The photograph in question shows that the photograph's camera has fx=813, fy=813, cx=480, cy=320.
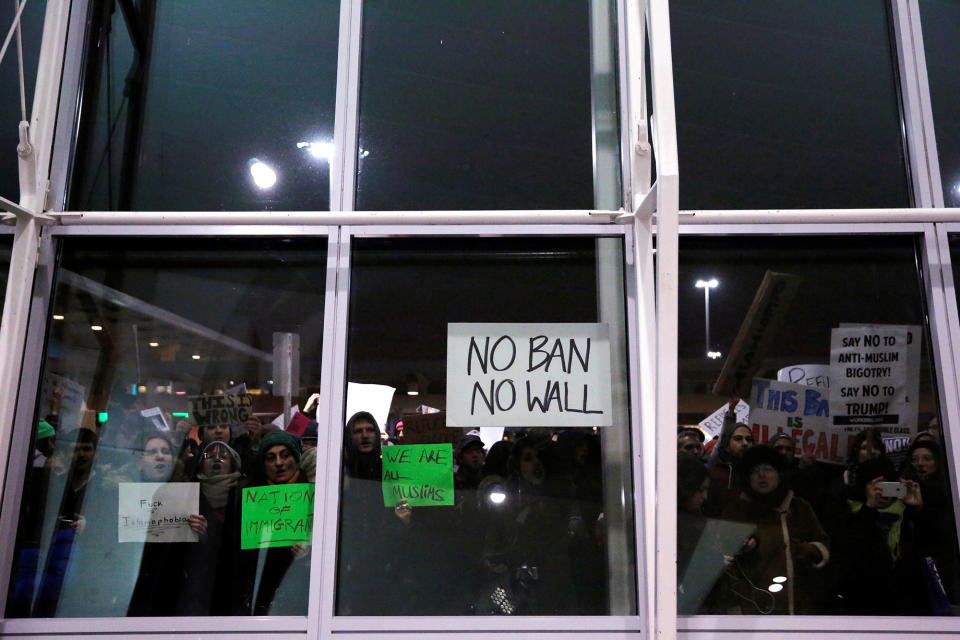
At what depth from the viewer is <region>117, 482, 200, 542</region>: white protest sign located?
2.73m

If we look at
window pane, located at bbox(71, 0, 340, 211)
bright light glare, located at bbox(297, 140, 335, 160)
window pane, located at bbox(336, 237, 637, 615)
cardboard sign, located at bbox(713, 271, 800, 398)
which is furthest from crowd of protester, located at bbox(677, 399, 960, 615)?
window pane, located at bbox(71, 0, 340, 211)

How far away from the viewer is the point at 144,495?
2.75 meters

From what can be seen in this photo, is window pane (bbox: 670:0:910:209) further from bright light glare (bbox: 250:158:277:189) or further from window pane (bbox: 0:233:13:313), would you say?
window pane (bbox: 0:233:13:313)

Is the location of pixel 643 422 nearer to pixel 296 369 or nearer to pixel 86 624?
pixel 296 369

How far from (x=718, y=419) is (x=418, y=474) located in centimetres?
104

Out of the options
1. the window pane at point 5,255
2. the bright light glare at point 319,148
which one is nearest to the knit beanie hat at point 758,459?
the bright light glare at point 319,148

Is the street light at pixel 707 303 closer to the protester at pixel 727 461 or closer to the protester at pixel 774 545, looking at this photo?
the protester at pixel 727 461

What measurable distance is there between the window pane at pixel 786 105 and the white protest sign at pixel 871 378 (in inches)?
19.0

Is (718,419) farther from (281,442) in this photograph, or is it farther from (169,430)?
(169,430)

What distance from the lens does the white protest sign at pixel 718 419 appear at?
2.77 meters

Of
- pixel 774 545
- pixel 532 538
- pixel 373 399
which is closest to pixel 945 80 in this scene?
pixel 774 545

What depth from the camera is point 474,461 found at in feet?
9.04

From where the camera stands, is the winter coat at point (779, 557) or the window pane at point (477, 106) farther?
the window pane at point (477, 106)

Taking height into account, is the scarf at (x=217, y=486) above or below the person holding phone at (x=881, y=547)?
above
